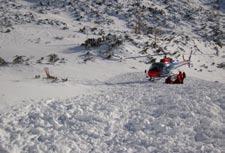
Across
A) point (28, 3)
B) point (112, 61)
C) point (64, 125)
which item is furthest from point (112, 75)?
point (28, 3)

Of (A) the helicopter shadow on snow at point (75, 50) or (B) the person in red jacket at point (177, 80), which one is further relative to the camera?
(A) the helicopter shadow on snow at point (75, 50)

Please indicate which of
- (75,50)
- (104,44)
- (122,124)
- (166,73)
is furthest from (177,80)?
(75,50)

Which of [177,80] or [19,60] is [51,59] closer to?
[19,60]

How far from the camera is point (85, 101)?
16.5 meters

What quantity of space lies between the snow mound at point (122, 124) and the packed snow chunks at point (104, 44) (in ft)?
28.9

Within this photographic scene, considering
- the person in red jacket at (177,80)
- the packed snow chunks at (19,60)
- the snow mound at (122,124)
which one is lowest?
the snow mound at (122,124)

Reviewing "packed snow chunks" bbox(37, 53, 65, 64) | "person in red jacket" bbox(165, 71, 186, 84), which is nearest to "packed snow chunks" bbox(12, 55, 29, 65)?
"packed snow chunks" bbox(37, 53, 65, 64)

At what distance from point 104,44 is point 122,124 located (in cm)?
1369

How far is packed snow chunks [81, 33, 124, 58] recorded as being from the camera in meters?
26.0

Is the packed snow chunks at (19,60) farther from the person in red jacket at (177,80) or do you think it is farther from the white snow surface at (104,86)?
the person in red jacket at (177,80)

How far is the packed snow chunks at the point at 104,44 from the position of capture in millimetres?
26044

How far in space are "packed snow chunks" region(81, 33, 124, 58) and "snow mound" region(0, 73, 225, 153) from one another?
28.9ft

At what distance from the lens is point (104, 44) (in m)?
27.2

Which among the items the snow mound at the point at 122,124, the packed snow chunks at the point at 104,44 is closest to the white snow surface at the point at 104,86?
the snow mound at the point at 122,124
